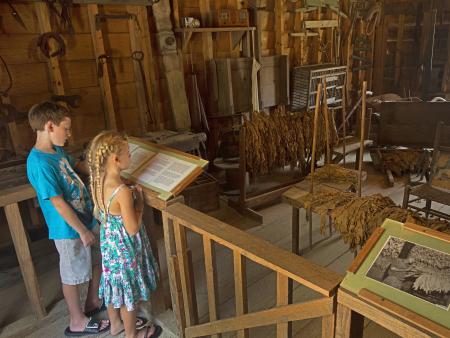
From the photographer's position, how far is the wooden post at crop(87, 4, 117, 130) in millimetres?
3387

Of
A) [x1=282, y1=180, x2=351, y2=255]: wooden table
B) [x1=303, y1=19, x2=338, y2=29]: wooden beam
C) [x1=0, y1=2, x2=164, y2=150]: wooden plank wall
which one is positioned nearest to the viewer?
[x1=282, y1=180, x2=351, y2=255]: wooden table

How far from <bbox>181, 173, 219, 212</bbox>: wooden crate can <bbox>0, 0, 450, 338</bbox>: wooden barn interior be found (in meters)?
0.02

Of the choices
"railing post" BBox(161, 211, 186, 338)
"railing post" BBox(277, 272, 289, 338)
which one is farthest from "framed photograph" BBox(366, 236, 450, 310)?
"railing post" BBox(161, 211, 186, 338)

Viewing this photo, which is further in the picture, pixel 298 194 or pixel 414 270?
pixel 298 194

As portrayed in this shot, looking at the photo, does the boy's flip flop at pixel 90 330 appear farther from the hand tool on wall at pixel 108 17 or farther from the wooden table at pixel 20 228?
the hand tool on wall at pixel 108 17

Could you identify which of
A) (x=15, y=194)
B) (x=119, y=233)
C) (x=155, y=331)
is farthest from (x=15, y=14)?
(x=155, y=331)

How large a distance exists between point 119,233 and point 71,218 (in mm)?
293

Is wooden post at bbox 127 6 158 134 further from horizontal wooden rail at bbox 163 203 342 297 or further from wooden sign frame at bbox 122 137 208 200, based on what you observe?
horizontal wooden rail at bbox 163 203 342 297

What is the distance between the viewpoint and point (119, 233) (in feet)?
5.98

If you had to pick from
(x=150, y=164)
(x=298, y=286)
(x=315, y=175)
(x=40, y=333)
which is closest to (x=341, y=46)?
(x=315, y=175)

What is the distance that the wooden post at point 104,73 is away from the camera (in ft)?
11.1

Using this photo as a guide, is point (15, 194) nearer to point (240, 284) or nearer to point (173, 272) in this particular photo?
point (173, 272)

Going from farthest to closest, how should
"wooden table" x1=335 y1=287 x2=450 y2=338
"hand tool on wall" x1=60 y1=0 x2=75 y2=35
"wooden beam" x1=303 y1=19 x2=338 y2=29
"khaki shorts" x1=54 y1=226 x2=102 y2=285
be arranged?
"wooden beam" x1=303 y1=19 x2=338 y2=29 < "hand tool on wall" x1=60 y1=0 x2=75 y2=35 < "khaki shorts" x1=54 y1=226 x2=102 y2=285 < "wooden table" x1=335 y1=287 x2=450 y2=338

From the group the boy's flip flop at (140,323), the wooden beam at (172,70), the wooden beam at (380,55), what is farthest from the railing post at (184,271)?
the wooden beam at (380,55)
